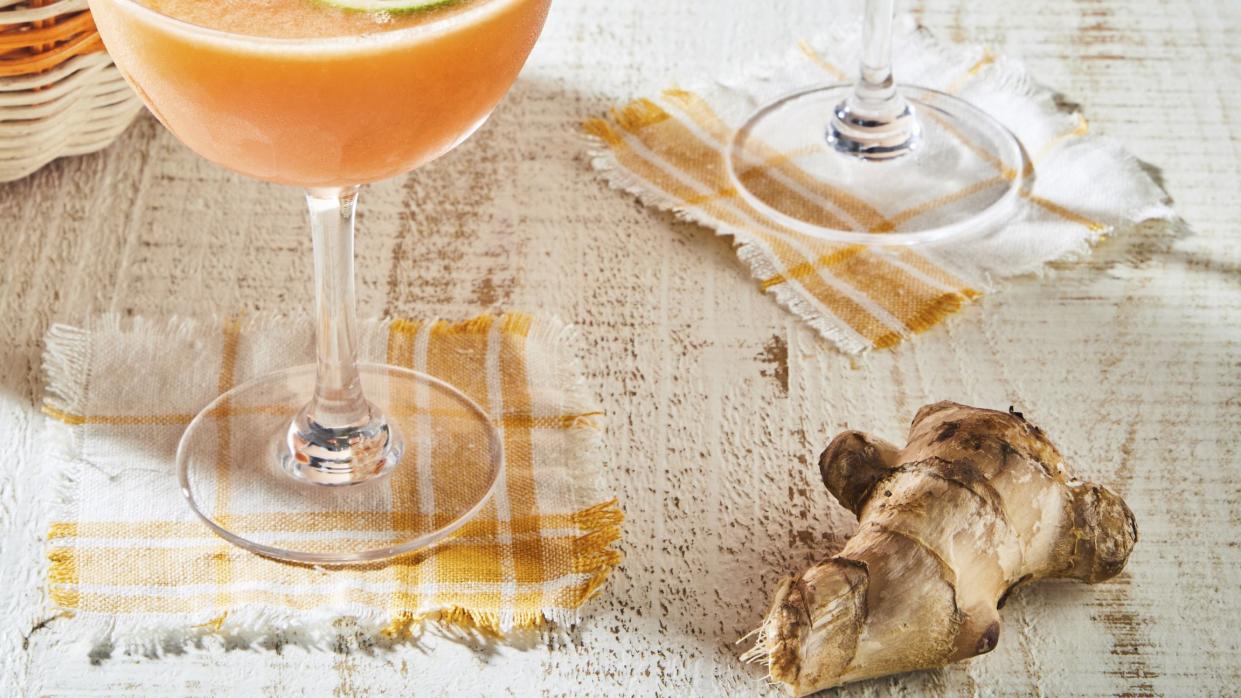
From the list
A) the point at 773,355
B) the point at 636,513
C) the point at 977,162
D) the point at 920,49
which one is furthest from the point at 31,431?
the point at 920,49

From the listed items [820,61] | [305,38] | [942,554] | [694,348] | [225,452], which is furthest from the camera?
[820,61]

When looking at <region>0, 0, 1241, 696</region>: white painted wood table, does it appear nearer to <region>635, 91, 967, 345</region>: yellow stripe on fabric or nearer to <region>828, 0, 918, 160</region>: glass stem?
<region>635, 91, 967, 345</region>: yellow stripe on fabric

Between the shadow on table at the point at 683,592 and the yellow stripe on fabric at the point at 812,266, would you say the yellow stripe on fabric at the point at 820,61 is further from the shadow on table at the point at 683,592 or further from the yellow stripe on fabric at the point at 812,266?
the shadow on table at the point at 683,592

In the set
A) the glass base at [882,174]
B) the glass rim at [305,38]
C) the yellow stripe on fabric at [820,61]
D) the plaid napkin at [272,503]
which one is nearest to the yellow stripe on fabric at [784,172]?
the glass base at [882,174]

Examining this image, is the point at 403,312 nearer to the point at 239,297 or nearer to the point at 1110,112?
the point at 239,297

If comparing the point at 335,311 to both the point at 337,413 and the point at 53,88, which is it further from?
the point at 53,88

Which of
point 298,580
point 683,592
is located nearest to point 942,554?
point 683,592
